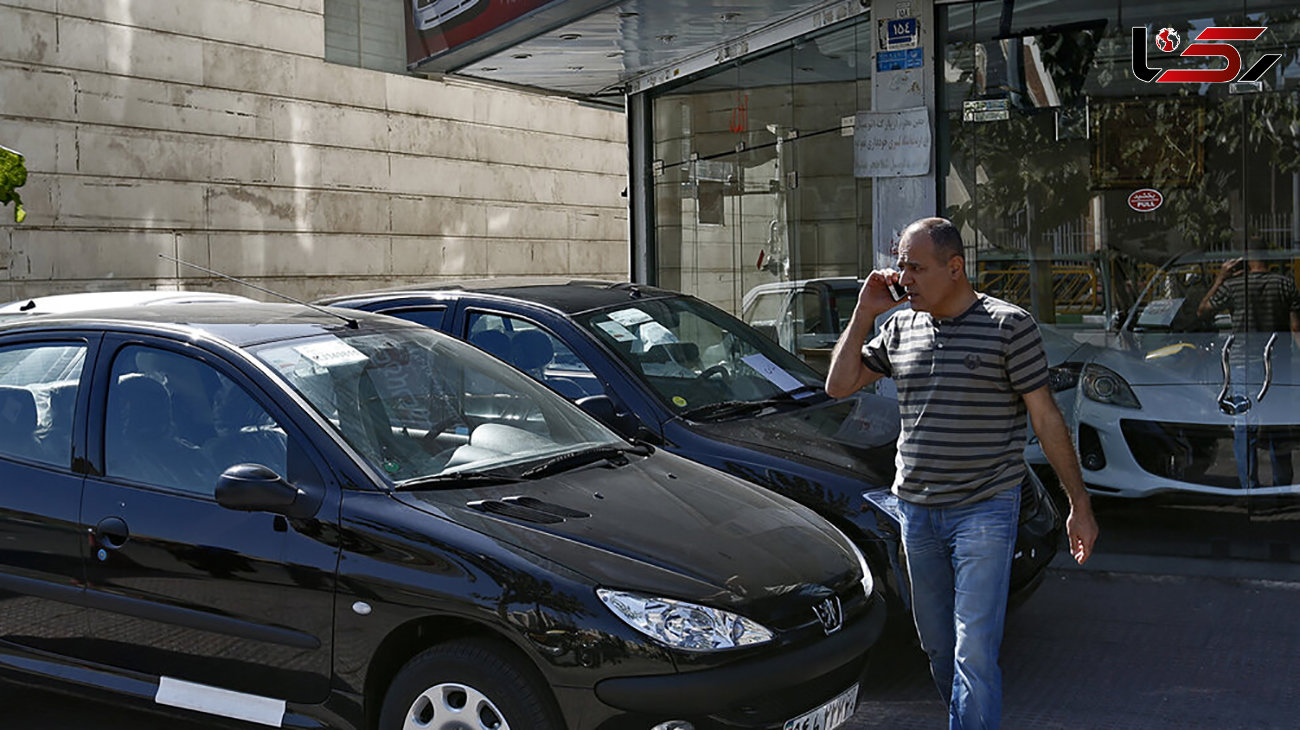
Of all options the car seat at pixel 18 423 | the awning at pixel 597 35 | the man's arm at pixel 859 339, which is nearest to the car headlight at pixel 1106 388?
the awning at pixel 597 35

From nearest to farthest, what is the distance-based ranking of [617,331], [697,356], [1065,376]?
[617,331]
[697,356]
[1065,376]

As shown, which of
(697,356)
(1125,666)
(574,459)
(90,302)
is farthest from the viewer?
(90,302)

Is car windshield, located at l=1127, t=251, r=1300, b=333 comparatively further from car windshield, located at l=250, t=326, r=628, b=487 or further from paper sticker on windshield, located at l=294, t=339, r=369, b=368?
paper sticker on windshield, located at l=294, t=339, r=369, b=368

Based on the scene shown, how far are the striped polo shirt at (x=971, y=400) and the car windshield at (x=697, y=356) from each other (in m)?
1.78

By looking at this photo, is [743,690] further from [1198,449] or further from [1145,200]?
[1145,200]

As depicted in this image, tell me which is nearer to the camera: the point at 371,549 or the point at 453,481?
the point at 371,549

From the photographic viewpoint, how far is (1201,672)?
554 cm

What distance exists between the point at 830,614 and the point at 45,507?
2.53 m

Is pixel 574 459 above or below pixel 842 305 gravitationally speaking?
below

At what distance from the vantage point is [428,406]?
14.9 ft

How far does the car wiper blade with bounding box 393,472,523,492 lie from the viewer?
4.06 meters

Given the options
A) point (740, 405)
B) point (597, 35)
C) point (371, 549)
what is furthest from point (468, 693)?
point (597, 35)

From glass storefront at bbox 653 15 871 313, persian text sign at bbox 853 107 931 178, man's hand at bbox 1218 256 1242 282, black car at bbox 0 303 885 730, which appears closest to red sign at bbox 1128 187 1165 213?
man's hand at bbox 1218 256 1242 282

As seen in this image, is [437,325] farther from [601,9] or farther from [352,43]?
[352,43]
